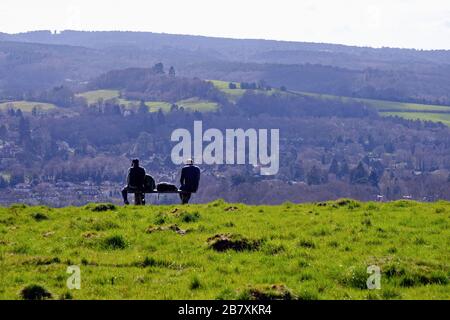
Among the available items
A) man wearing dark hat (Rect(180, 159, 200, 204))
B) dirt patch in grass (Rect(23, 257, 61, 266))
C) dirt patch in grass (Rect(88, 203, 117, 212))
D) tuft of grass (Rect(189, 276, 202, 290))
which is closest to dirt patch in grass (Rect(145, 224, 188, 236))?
dirt patch in grass (Rect(23, 257, 61, 266))

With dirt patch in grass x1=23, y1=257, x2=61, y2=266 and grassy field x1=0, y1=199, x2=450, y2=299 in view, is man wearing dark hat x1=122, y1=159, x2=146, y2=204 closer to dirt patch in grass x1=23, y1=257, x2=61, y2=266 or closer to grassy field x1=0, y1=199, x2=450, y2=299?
grassy field x1=0, y1=199, x2=450, y2=299

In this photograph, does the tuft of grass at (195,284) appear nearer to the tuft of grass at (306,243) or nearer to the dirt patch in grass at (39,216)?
the tuft of grass at (306,243)

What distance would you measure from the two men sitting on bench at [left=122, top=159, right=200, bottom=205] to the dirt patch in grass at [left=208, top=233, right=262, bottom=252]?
13.2 metres

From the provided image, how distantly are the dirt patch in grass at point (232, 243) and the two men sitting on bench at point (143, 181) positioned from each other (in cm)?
1324

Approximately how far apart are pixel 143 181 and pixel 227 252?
14.9 m

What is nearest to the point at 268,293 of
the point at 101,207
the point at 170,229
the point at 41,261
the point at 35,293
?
the point at 35,293

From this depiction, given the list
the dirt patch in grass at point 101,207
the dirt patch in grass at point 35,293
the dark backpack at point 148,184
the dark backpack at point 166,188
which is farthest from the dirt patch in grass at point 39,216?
the dirt patch in grass at point 35,293

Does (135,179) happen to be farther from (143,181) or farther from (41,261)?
(41,261)

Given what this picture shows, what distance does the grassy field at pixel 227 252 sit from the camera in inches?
683

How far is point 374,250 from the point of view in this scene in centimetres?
2141
